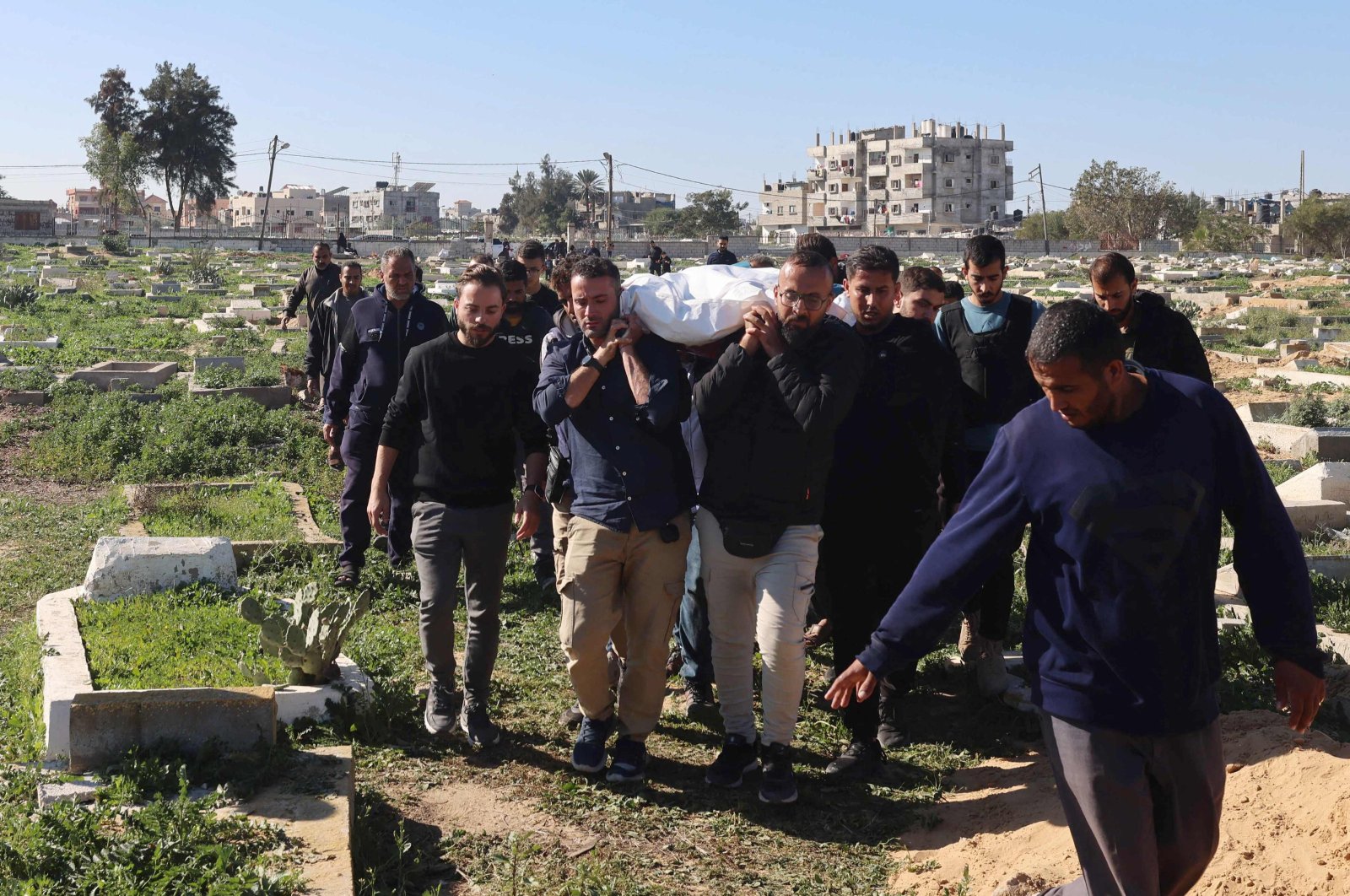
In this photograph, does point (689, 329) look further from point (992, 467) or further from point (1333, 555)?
point (1333, 555)

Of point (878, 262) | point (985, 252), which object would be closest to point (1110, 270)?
point (985, 252)

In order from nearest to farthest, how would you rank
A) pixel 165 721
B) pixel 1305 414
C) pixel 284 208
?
pixel 165 721
pixel 1305 414
pixel 284 208

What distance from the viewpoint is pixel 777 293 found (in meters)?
4.92

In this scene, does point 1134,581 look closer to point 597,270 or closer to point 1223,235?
point 597,270

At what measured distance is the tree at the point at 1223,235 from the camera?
260 feet

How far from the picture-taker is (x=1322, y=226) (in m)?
74.2

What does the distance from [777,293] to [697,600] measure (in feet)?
5.60

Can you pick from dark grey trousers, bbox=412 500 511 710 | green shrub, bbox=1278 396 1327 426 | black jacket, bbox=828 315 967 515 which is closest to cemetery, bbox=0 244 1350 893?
dark grey trousers, bbox=412 500 511 710

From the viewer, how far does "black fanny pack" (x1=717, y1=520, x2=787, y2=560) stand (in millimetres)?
4801

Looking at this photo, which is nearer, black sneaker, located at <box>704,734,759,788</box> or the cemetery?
the cemetery

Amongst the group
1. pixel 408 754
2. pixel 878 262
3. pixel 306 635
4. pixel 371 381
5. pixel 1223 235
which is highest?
pixel 1223 235

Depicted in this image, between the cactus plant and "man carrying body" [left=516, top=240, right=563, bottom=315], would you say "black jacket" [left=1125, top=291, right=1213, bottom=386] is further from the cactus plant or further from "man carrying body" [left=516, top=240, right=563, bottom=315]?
"man carrying body" [left=516, top=240, right=563, bottom=315]

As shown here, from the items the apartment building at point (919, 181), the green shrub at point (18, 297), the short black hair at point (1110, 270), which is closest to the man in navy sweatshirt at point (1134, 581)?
the short black hair at point (1110, 270)

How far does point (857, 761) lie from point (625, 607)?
1.07 m
